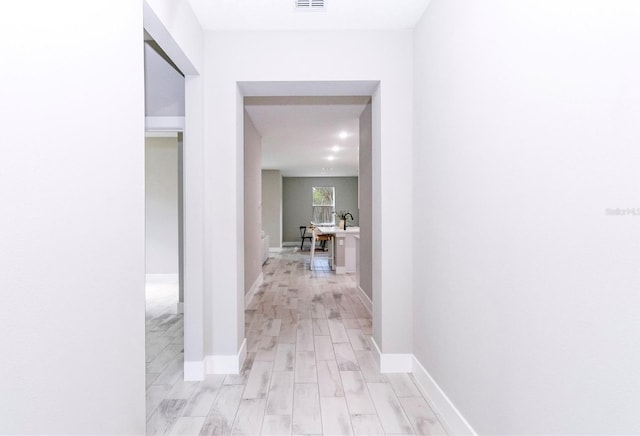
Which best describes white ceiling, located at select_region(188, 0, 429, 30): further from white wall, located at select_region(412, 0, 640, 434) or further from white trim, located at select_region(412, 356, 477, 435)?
white trim, located at select_region(412, 356, 477, 435)

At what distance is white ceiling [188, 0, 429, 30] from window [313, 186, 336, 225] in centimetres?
1008

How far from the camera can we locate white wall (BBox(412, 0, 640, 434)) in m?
0.89

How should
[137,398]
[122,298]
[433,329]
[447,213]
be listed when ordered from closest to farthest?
[122,298] → [137,398] → [447,213] → [433,329]

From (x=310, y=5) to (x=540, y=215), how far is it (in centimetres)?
193

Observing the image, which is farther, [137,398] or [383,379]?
[383,379]

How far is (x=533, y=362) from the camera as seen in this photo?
120cm

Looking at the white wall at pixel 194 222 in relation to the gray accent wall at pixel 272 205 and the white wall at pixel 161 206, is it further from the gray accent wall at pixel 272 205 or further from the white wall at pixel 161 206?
the gray accent wall at pixel 272 205

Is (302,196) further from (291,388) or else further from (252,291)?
(291,388)

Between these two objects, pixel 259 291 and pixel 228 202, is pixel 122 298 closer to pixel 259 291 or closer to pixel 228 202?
pixel 228 202

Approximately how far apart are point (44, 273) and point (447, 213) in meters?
1.80

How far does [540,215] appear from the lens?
1.16 metres

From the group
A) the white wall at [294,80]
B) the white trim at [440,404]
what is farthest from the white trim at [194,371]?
the white trim at [440,404]

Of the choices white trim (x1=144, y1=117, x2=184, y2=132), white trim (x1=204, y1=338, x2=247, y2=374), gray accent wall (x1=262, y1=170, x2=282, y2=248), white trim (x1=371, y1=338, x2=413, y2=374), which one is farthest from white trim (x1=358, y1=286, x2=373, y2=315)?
gray accent wall (x1=262, y1=170, x2=282, y2=248)

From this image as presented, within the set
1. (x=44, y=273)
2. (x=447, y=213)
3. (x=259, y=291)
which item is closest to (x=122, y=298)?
(x=44, y=273)
